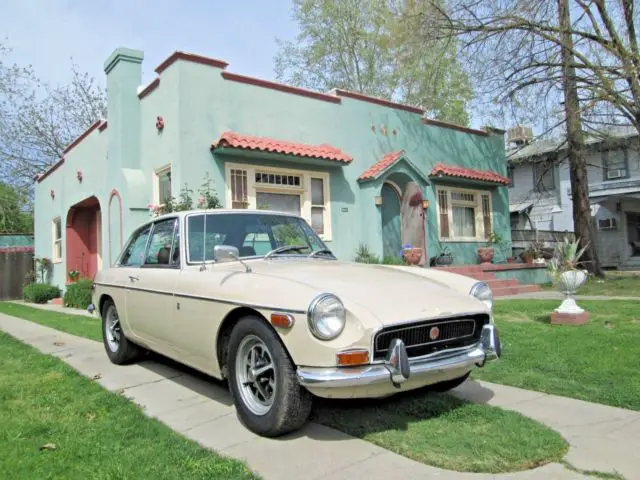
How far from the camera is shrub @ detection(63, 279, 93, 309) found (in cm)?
1327

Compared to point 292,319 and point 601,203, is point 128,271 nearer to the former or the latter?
point 292,319

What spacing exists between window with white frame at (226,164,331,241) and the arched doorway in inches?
301

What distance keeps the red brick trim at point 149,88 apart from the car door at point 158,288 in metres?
6.70

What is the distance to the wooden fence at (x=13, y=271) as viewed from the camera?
794 inches

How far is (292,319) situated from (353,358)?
434mm

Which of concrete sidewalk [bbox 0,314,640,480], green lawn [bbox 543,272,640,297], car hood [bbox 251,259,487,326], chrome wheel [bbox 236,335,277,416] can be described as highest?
car hood [bbox 251,259,487,326]

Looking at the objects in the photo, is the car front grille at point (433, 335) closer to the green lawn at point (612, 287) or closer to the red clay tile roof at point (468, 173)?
the green lawn at point (612, 287)

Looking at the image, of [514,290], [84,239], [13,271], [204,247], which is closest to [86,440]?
[204,247]

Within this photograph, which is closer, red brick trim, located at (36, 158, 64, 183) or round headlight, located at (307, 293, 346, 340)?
round headlight, located at (307, 293, 346, 340)

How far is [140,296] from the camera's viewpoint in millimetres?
4887

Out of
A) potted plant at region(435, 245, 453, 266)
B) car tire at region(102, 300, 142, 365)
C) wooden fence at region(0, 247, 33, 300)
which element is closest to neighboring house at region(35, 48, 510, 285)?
potted plant at region(435, 245, 453, 266)

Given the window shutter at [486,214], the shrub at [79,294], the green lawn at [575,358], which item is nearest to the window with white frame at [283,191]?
the green lawn at [575,358]

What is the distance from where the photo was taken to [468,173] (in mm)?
14250

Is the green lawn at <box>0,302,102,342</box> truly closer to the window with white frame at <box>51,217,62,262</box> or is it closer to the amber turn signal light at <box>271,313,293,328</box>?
the amber turn signal light at <box>271,313,293,328</box>
